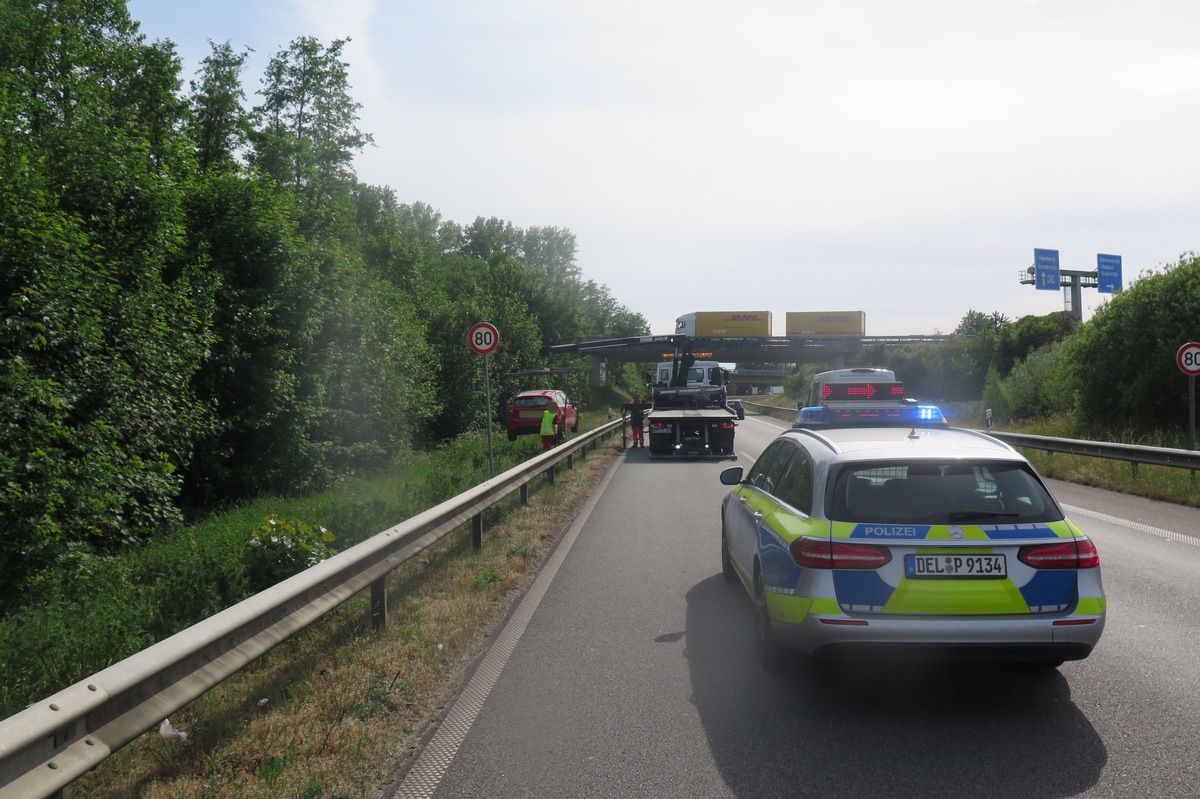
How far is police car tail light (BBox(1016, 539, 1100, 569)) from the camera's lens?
5.04 meters

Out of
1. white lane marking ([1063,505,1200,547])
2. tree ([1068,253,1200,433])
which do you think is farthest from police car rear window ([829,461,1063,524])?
tree ([1068,253,1200,433])

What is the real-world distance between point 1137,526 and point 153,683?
11370 mm

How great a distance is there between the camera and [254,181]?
17125mm

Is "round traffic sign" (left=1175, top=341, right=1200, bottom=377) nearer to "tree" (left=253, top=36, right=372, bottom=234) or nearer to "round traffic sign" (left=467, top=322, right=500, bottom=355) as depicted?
"round traffic sign" (left=467, top=322, right=500, bottom=355)

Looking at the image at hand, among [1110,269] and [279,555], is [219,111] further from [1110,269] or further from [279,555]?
[1110,269]

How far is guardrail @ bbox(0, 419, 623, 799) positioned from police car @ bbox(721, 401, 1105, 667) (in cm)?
260

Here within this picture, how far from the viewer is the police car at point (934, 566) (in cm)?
498

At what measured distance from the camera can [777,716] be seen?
198 inches

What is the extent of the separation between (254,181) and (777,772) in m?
15.6

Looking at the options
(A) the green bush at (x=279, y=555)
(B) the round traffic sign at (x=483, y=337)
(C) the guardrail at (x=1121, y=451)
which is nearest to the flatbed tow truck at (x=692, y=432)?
(C) the guardrail at (x=1121, y=451)

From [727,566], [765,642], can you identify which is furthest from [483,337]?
[765,642]

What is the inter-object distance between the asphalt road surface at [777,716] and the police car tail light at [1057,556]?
2.43 ft

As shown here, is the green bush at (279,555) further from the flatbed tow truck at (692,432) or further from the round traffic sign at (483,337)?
the flatbed tow truck at (692,432)

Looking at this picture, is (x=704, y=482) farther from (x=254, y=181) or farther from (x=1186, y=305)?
(x=1186, y=305)
